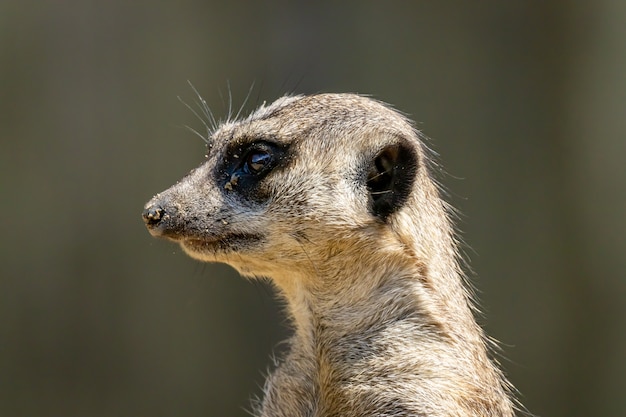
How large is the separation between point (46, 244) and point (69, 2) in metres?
1.88

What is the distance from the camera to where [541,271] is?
20.9 ft

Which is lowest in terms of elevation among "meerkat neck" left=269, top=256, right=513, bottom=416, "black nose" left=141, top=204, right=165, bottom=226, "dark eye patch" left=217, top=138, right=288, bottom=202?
"meerkat neck" left=269, top=256, right=513, bottom=416

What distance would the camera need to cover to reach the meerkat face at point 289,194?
286 centimetres

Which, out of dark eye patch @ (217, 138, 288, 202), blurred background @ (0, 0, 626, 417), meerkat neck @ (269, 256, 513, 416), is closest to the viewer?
meerkat neck @ (269, 256, 513, 416)

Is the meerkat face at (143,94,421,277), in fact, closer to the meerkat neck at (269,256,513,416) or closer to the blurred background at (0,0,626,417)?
the meerkat neck at (269,256,513,416)

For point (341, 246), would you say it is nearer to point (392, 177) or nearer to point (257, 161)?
point (392, 177)

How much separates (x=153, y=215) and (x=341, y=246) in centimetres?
65

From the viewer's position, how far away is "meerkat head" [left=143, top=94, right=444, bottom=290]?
113 inches

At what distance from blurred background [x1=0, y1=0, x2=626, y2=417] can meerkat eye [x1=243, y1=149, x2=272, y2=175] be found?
358 centimetres

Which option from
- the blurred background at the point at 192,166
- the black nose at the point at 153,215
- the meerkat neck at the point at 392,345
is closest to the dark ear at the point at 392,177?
the meerkat neck at the point at 392,345

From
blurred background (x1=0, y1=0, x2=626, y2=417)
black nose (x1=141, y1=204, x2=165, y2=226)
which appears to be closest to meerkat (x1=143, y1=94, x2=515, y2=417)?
black nose (x1=141, y1=204, x2=165, y2=226)

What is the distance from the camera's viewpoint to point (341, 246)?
9.62ft

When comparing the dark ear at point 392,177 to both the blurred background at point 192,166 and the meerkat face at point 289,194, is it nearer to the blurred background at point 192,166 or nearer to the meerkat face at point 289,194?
the meerkat face at point 289,194

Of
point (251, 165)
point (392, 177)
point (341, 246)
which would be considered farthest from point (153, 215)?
point (392, 177)
